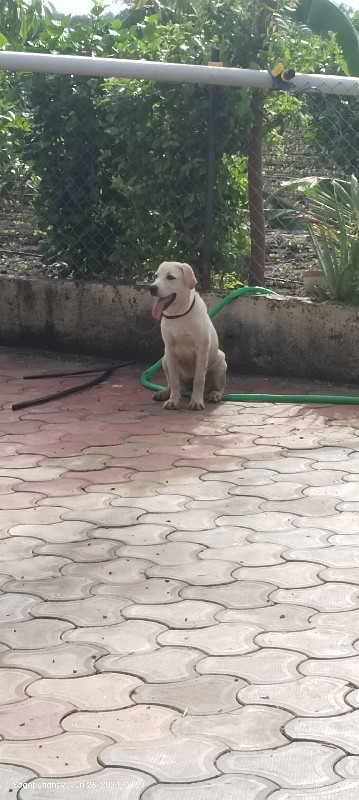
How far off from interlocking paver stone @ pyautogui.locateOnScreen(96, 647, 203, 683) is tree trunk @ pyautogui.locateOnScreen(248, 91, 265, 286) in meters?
5.05

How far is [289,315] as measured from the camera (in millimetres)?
7445

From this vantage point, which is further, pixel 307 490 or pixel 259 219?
pixel 259 219

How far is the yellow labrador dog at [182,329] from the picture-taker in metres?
6.57

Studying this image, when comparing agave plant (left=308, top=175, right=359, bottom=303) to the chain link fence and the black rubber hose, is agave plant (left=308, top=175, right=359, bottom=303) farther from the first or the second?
the black rubber hose

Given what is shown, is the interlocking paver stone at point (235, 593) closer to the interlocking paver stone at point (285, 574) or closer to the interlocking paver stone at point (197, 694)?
the interlocking paver stone at point (285, 574)

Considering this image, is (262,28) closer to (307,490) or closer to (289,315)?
(289,315)

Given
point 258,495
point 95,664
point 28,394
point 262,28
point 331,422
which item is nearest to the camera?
point 95,664

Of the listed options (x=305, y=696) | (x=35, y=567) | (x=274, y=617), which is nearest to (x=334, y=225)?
(x=35, y=567)

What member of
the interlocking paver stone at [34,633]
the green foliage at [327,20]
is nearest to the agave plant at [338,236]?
the interlocking paver stone at [34,633]

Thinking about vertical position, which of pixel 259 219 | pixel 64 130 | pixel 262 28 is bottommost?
pixel 259 219

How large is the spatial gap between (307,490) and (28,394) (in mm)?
2745

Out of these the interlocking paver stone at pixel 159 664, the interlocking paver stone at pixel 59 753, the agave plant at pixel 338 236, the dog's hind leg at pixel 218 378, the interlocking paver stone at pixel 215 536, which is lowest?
the interlocking paver stone at pixel 59 753

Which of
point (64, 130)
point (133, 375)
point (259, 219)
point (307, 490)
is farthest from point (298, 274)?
point (307, 490)

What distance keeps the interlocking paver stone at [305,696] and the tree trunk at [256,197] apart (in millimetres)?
5252
